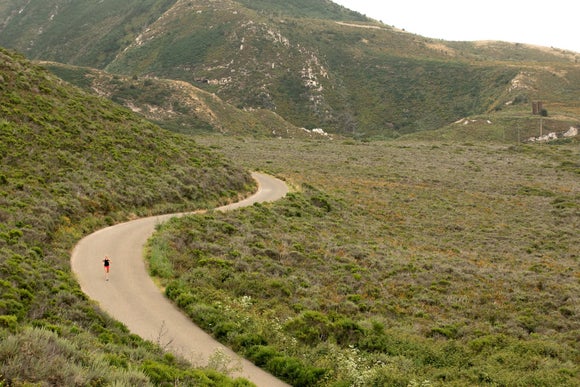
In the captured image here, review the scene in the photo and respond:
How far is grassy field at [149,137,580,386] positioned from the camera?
12.2 meters

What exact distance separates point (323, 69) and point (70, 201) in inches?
4965

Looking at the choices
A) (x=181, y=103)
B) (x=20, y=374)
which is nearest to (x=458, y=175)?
(x=20, y=374)

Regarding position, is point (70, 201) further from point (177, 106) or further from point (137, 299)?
point (177, 106)

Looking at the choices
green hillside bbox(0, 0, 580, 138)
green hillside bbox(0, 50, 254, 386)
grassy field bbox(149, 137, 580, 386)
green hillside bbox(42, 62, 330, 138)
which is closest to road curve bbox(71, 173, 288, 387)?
grassy field bbox(149, 137, 580, 386)

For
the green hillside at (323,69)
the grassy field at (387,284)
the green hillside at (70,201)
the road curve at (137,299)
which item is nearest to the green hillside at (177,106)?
the green hillside at (323,69)

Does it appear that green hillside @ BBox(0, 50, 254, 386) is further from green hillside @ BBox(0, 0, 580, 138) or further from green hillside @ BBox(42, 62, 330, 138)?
green hillside @ BBox(0, 0, 580, 138)

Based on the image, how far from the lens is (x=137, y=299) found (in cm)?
1452

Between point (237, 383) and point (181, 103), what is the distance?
97.5 metres

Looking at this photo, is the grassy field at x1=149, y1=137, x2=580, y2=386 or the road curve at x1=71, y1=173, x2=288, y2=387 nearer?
the road curve at x1=71, y1=173, x2=288, y2=387

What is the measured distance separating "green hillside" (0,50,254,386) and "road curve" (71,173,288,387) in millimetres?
691

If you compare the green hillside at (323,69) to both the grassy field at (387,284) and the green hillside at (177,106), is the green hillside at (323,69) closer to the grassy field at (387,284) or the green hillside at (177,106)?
the green hillside at (177,106)

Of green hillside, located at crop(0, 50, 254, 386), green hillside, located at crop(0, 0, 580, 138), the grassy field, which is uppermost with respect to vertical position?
green hillside, located at crop(0, 0, 580, 138)

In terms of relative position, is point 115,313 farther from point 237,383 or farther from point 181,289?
point 237,383

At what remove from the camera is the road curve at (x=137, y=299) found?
11.8 meters
